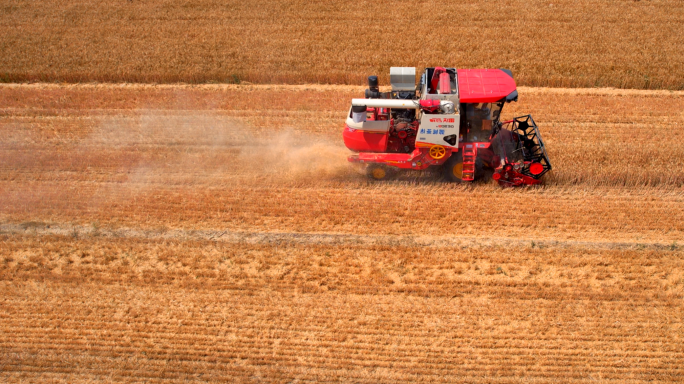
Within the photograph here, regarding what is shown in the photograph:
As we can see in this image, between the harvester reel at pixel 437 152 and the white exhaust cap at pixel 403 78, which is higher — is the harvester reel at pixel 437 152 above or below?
below

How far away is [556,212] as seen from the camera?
11656 millimetres

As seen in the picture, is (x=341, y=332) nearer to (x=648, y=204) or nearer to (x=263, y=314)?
(x=263, y=314)

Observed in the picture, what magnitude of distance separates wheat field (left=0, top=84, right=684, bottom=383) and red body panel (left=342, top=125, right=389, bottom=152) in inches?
33.1

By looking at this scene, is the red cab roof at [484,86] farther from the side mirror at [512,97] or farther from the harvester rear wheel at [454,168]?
the harvester rear wheel at [454,168]

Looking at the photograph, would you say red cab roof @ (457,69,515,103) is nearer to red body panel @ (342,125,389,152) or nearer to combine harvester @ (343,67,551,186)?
combine harvester @ (343,67,551,186)

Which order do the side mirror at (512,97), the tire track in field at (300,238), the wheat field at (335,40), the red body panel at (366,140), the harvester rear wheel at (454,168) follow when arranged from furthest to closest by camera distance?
the wheat field at (335,40)
the red body panel at (366,140)
the harvester rear wheel at (454,168)
the side mirror at (512,97)
the tire track in field at (300,238)

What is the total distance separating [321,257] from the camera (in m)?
10.6

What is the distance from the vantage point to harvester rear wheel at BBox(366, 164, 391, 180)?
41.8ft

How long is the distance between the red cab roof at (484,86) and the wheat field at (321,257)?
87.5 inches

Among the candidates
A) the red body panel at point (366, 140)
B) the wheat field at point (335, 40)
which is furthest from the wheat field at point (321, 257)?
the wheat field at point (335, 40)

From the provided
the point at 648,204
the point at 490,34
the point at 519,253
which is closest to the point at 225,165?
the point at 519,253

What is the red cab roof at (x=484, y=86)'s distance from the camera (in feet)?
37.4

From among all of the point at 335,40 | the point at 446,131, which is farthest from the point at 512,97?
the point at 335,40

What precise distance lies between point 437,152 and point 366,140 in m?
1.73
